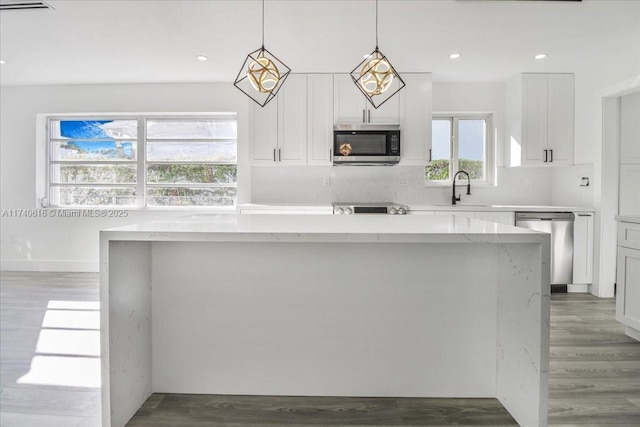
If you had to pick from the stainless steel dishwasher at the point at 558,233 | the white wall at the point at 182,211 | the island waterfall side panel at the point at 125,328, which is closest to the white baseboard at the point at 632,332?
the stainless steel dishwasher at the point at 558,233

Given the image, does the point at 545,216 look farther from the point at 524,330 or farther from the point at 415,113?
the point at 524,330

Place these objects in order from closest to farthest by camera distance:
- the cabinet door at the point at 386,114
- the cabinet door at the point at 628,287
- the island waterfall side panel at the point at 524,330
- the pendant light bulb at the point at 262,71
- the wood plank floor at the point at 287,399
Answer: the island waterfall side panel at the point at 524,330
the wood plank floor at the point at 287,399
the pendant light bulb at the point at 262,71
the cabinet door at the point at 628,287
the cabinet door at the point at 386,114

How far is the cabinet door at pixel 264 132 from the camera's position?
171 inches

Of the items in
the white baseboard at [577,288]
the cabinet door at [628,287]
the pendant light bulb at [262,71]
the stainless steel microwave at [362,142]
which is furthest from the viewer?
the stainless steel microwave at [362,142]

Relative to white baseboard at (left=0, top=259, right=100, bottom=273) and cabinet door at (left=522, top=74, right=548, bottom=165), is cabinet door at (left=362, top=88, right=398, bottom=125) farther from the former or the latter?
white baseboard at (left=0, top=259, right=100, bottom=273)

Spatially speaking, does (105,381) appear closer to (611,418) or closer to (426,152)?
(611,418)

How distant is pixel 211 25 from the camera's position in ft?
10.2

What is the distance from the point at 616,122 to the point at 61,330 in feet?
17.4

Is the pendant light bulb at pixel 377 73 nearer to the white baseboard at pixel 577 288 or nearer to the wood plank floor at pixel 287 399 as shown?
the wood plank floor at pixel 287 399

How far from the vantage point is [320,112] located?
4.31 metres

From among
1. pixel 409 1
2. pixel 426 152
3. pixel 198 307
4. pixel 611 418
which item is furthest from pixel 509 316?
pixel 426 152

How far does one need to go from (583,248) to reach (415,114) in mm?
2267

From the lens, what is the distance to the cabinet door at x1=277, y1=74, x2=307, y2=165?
4312 millimetres

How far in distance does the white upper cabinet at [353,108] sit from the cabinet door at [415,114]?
0.10 m
